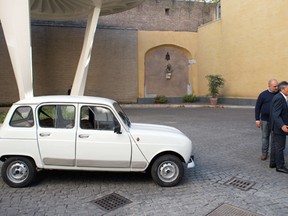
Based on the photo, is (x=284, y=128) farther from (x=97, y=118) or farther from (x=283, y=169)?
(x=97, y=118)

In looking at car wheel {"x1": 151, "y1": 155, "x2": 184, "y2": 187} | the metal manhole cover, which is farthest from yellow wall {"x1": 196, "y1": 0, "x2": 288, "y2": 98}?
the metal manhole cover

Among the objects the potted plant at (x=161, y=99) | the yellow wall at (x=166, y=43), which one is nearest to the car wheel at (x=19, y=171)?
the potted plant at (x=161, y=99)

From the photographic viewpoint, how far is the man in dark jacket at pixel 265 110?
638 centimetres

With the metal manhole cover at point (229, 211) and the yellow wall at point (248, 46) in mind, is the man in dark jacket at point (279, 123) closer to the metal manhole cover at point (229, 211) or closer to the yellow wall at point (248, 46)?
the metal manhole cover at point (229, 211)

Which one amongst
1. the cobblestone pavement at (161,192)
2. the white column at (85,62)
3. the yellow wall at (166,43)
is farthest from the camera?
the yellow wall at (166,43)

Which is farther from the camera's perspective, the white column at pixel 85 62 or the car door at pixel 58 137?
the white column at pixel 85 62

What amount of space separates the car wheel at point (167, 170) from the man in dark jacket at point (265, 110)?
2524 millimetres

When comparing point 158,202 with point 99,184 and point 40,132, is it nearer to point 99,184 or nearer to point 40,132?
point 99,184

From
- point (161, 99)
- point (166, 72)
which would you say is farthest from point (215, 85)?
point (166, 72)

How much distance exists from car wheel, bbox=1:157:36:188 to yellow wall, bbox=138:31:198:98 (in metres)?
19.2

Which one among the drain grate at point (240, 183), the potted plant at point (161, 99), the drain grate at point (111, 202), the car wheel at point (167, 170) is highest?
the potted plant at point (161, 99)

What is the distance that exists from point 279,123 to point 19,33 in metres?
10.6

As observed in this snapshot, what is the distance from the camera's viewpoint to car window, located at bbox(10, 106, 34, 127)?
16.3 feet

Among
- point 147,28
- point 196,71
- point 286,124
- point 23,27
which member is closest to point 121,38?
point 147,28
